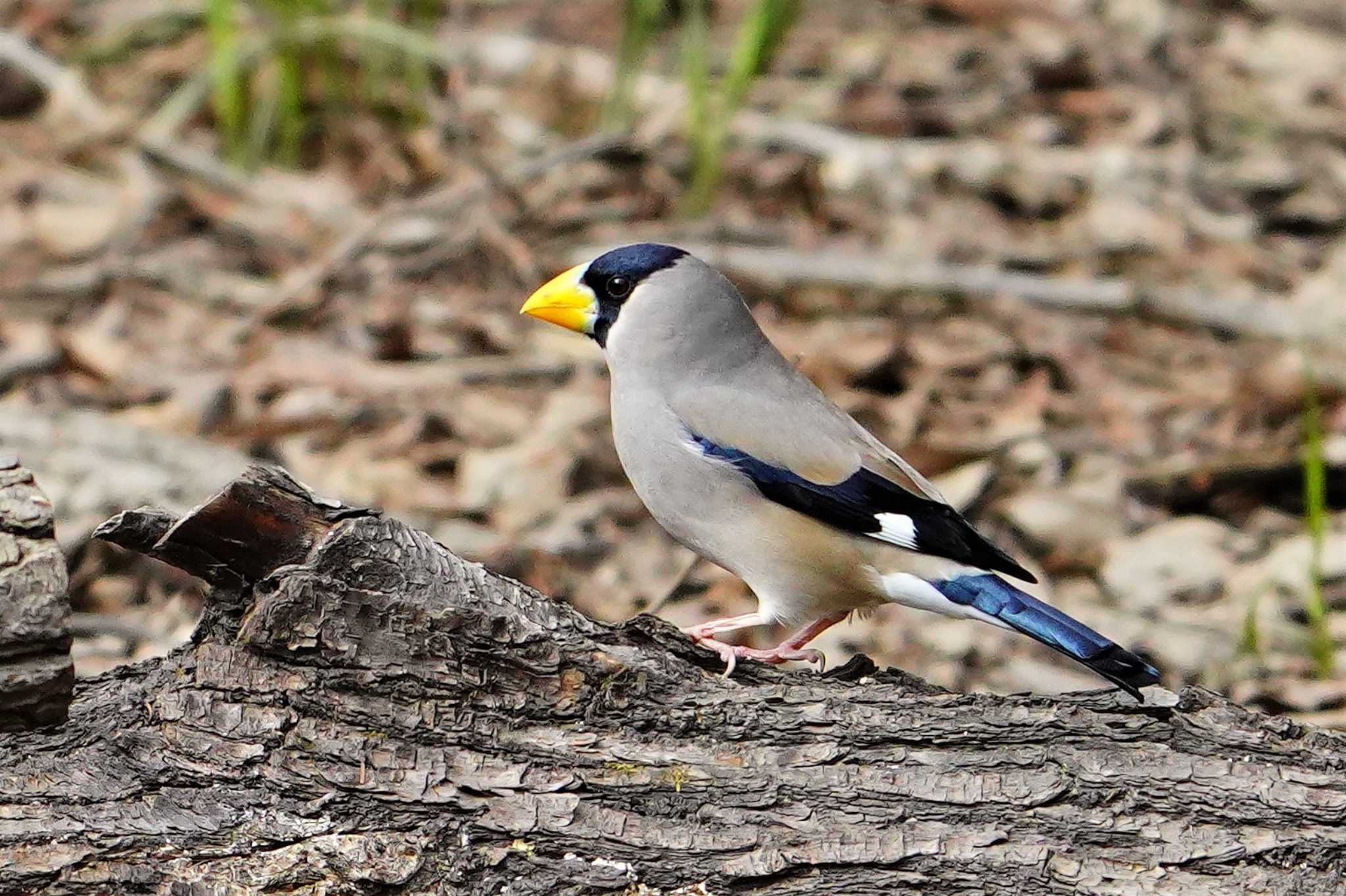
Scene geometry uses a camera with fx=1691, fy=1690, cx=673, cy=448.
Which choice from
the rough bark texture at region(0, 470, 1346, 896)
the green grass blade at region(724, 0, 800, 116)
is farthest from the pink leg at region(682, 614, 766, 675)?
the green grass blade at region(724, 0, 800, 116)

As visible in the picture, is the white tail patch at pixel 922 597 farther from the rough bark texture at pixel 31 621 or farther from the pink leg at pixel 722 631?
the rough bark texture at pixel 31 621

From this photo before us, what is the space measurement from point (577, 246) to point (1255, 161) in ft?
12.9

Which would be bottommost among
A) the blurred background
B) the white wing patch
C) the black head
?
the blurred background

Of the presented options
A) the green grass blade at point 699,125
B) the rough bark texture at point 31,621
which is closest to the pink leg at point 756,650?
the rough bark texture at point 31,621

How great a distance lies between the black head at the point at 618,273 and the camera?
14.8ft

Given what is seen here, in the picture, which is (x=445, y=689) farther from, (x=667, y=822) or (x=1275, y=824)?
(x=1275, y=824)

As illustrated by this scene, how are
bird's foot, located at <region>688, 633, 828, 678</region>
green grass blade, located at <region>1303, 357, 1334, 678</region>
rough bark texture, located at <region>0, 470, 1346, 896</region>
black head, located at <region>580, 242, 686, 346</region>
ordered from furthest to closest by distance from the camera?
green grass blade, located at <region>1303, 357, 1334, 678</region> < black head, located at <region>580, 242, 686, 346</region> < bird's foot, located at <region>688, 633, 828, 678</region> < rough bark texture, located at <region>0, 470, 1346, 896</region>

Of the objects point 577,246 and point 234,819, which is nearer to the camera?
point 234,819

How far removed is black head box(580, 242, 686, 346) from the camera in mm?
4523

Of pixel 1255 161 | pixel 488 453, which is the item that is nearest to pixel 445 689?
pixel 488 453

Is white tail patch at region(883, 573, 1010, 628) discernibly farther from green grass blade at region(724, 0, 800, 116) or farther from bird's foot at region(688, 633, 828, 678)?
green grass blade at region(724, 0, 800, 116)

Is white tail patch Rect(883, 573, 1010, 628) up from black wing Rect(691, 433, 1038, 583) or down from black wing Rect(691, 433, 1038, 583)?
down

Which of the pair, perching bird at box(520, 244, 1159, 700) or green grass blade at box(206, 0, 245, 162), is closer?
perching bird at box(520, 244, 1159, 700)

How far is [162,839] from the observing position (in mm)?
2951
